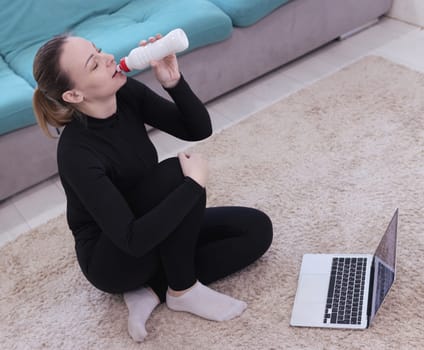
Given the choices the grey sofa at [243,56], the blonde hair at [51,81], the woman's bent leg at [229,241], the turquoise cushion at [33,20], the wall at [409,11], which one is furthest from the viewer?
the wall at [409,11]

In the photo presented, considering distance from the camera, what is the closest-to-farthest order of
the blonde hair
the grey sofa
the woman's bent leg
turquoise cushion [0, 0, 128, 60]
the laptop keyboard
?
the blonde hair
the laptop keyboard
the woman's bent leg
the grey sofa
turquoise cushion [0, 0, 128, 60]

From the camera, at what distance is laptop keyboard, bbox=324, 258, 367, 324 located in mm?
1427

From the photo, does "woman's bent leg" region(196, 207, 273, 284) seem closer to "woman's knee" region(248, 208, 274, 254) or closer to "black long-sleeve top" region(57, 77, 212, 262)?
"woman's knee" region(248, 208, 274, 254)

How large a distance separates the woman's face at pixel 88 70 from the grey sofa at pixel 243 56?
30.4 inches

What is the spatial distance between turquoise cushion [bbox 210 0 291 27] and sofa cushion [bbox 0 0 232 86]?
2.0 inches

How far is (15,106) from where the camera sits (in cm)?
184

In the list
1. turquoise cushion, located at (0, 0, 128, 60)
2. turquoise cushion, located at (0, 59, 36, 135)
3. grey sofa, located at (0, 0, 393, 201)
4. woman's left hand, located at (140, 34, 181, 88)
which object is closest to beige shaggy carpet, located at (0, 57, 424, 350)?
grey sofa, located at (0, 0, 393, 201)

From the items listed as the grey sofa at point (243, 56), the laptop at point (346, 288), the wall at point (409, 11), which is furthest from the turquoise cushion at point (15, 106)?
the wall at point (409, 11)

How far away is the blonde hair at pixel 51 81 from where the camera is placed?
1199mm

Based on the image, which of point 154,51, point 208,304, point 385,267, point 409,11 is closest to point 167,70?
point 154,51

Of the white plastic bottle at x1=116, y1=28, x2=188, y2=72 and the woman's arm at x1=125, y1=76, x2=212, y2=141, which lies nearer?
the white plastic bottle at x1=116, y1=28, x2=188, y2=72

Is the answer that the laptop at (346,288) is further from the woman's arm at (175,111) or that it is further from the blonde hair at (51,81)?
the blonde hair at (51,81)

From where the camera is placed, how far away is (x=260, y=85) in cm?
247

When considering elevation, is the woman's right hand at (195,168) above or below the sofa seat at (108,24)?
above
